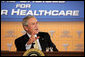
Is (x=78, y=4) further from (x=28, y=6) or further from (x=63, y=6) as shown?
(x=28, y=6)

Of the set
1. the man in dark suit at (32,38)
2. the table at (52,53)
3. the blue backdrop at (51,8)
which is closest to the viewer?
the table at (52,53)

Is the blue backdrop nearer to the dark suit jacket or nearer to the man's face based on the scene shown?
the man's face

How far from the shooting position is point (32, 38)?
11.8 feet

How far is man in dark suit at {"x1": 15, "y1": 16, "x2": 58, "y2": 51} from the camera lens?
3549 mm

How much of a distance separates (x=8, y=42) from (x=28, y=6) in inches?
26.1

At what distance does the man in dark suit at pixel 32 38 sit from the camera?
3.55 m

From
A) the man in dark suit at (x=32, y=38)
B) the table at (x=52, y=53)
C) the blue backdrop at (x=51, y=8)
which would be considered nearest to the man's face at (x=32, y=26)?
the man in dark suit at (x=32, y=38)

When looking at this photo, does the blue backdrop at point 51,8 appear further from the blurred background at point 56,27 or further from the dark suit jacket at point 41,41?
the dark suit jacket at point 41,41

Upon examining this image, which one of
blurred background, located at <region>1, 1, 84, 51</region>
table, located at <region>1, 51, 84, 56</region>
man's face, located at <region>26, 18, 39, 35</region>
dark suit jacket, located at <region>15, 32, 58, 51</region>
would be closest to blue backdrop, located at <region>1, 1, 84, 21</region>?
blurred background, located at <region>1, 1, 84, 51</region>

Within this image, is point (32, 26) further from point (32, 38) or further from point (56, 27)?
point (56, 27)

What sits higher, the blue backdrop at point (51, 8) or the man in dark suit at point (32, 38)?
the blue backdrop at point (51, 8)

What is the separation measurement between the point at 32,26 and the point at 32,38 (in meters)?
0.19

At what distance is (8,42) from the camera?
3594 millimetres

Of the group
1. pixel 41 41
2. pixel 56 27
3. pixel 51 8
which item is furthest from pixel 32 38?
pixel 51 8
